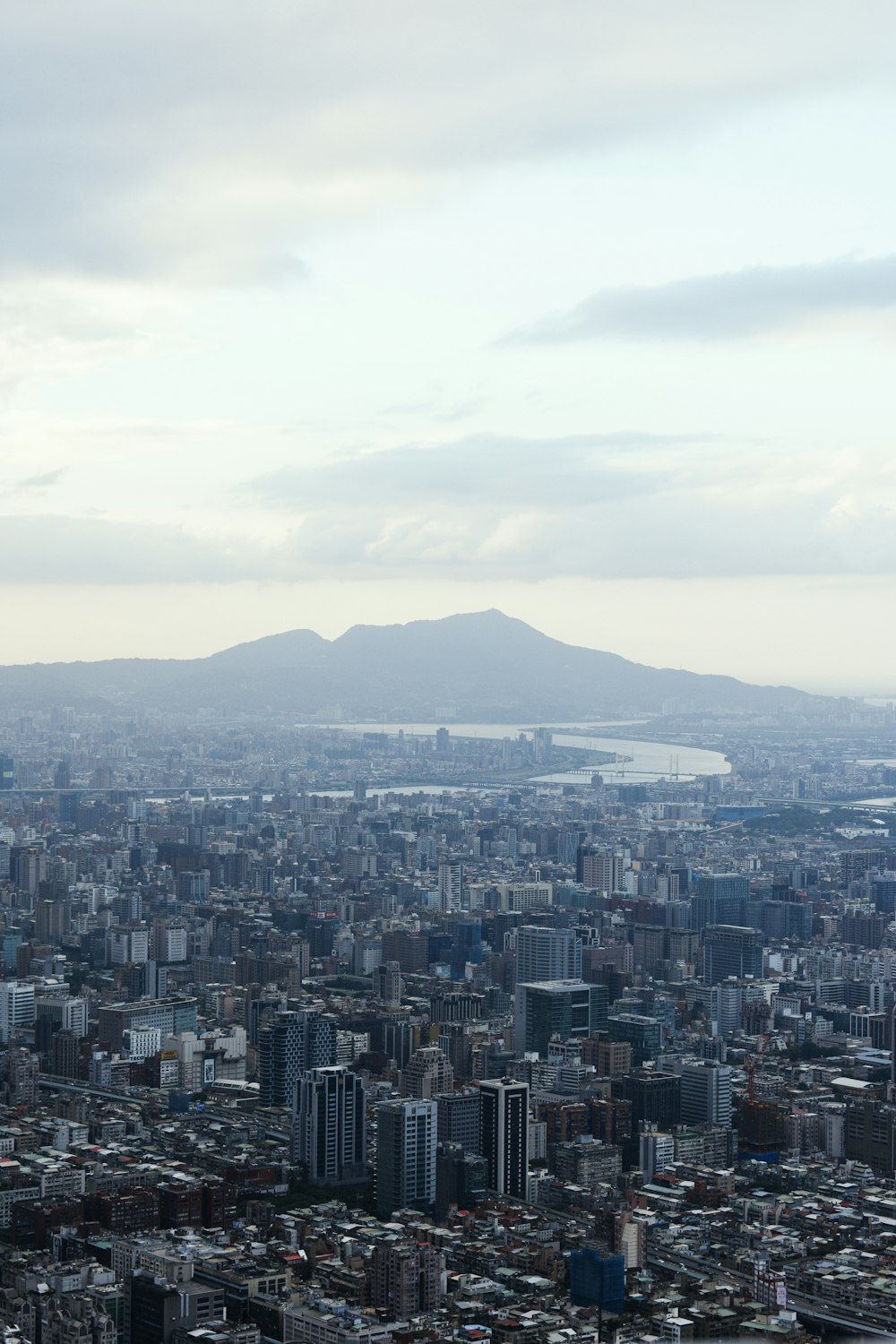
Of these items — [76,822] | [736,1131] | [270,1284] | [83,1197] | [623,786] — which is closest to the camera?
[270,1284]

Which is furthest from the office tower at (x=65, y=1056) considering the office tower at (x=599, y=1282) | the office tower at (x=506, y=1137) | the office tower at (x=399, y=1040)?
the office tower at (x=599, y=1282)

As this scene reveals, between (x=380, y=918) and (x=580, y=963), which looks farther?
(x=380, y=918)

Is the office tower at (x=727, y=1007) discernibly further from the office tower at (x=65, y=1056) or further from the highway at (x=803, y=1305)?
the highway at (x=803, y=1305)

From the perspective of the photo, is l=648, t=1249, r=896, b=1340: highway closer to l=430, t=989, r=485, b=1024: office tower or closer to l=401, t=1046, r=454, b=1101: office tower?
l=401, t=1046, r=454, b=1101: office tower

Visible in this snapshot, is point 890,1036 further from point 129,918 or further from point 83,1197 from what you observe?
point 129,918

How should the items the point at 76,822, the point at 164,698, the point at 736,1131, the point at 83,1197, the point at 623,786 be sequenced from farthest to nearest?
the point at 164,698
the point at 623,786
the point at 76,822
the point at 736,1131
the point at 83,1197

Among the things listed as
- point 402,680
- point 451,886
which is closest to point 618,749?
point 402,680

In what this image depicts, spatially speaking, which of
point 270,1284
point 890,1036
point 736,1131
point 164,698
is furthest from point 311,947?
point 164,698
